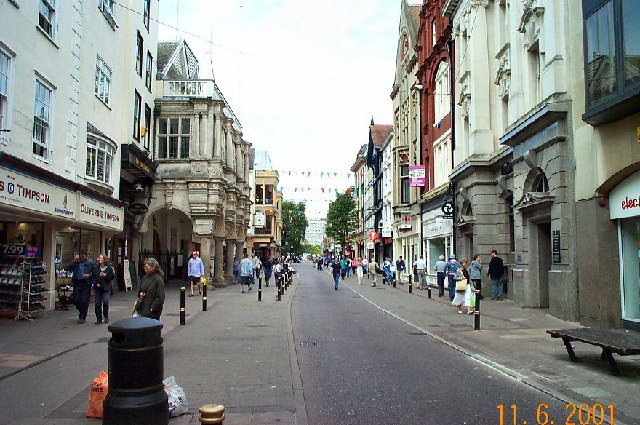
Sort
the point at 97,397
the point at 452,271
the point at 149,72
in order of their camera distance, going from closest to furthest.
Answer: the point at 97,397
the point at 452,271
the point at 149,72

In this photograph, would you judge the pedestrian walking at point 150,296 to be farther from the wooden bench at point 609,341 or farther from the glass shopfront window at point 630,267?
the glass shopfront window at point 630,267

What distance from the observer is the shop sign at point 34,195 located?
12.6m

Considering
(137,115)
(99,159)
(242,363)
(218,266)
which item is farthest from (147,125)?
(242,363)

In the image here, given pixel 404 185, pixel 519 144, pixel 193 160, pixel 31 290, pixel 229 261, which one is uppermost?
pixel 404 185

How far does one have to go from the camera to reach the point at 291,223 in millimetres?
114500

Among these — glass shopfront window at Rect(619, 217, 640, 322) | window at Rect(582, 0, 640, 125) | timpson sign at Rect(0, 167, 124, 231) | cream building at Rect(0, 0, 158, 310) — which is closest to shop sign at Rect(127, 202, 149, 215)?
cream building at Rect(0, 0, 158, 310)

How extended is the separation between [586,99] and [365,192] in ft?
211

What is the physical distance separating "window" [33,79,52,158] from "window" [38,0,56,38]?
155cm

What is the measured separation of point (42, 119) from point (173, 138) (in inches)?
587

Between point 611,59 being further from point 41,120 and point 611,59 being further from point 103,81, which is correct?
point 103,81

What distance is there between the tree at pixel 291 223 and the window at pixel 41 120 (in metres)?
92.5

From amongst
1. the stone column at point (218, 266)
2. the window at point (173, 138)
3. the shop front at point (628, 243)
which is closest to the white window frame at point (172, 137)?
the window at point (173, 138)

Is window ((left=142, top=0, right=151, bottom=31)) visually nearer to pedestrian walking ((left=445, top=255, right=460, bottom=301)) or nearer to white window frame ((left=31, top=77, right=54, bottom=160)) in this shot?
white window frame ((left=31, top=77, right=54, bottom=160))

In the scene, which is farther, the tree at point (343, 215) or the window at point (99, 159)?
the tree at point (343, 215)
